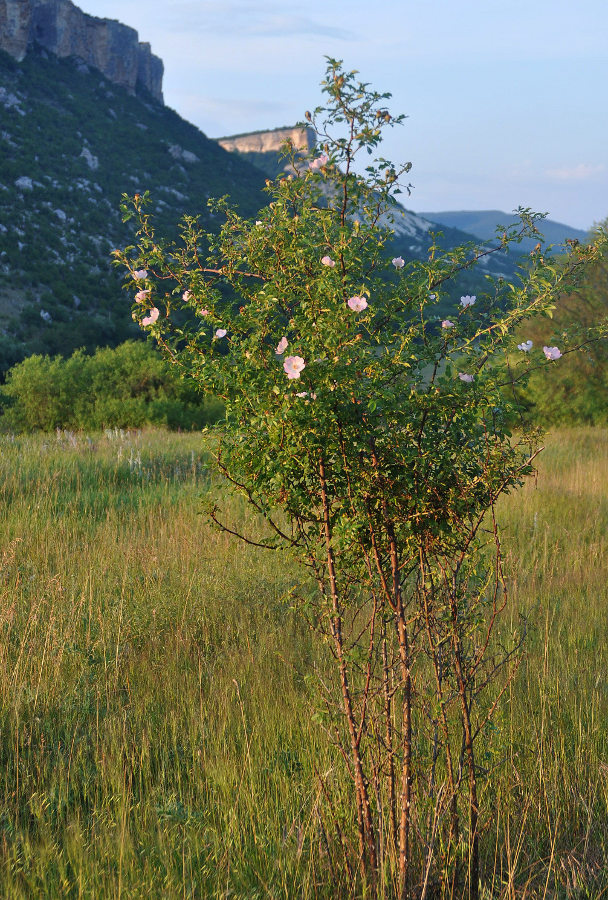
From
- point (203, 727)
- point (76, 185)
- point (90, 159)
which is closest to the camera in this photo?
point (203, 727)

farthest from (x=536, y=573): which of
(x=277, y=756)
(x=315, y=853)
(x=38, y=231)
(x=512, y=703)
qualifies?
(x=38, y=231)

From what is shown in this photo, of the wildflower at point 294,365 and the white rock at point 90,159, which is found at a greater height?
the white rock at point 90,159

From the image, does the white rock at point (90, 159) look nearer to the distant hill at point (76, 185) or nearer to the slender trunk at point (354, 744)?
the distant hill at point (76, 185)

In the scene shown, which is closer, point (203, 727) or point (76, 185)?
point (203, 727)

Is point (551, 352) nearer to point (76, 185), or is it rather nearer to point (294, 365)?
point (294, 365)

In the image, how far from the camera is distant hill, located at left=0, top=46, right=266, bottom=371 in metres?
36.8

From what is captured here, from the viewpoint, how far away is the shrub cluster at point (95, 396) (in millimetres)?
17719

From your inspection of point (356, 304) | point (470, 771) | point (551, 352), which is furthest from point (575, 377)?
point (356, 304)

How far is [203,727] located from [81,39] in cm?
8072

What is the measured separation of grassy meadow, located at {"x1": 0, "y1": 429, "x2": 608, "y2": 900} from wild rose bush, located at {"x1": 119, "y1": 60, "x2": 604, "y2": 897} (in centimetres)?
24

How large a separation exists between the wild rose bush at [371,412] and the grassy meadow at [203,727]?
24 cm

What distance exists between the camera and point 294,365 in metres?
2.30

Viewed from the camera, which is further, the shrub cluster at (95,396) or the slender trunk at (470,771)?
the shrub cluster at (95,396)

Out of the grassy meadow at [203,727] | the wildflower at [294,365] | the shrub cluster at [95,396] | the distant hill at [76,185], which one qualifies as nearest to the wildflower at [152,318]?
the wildflower at [294,365]
